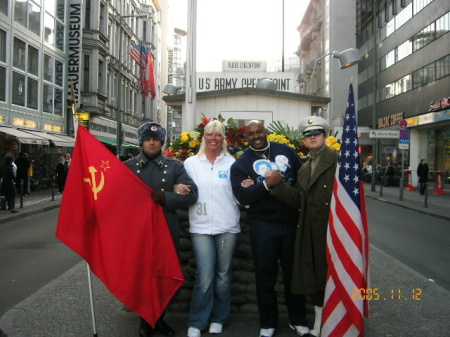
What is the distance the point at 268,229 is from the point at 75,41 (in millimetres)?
28401

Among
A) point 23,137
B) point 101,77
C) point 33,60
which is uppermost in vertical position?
point 101,77

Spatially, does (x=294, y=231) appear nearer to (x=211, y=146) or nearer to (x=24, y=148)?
(x=211, y=146)

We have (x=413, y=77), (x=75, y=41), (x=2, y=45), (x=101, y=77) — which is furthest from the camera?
(x=101, y=77)

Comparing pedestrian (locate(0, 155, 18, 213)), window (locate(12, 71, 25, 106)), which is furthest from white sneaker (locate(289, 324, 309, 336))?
window (locate(12, 71, 25, 106))

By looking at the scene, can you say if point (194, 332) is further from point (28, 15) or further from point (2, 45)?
point (28, 15)

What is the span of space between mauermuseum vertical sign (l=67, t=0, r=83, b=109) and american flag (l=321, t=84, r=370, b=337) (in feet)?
92.0

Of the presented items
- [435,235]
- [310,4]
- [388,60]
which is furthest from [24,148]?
[310,4]

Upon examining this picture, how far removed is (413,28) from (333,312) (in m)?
33.7

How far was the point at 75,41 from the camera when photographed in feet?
97.1

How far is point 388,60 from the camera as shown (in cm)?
3978

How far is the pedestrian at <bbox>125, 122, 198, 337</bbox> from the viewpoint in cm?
412

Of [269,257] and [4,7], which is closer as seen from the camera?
[269,257]

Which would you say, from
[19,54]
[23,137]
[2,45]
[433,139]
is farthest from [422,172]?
[2,45]

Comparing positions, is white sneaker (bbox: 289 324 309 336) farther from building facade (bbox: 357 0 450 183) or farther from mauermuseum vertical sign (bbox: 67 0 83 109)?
mauermuseum vertical sign (bbox: 67 0 83 109)
